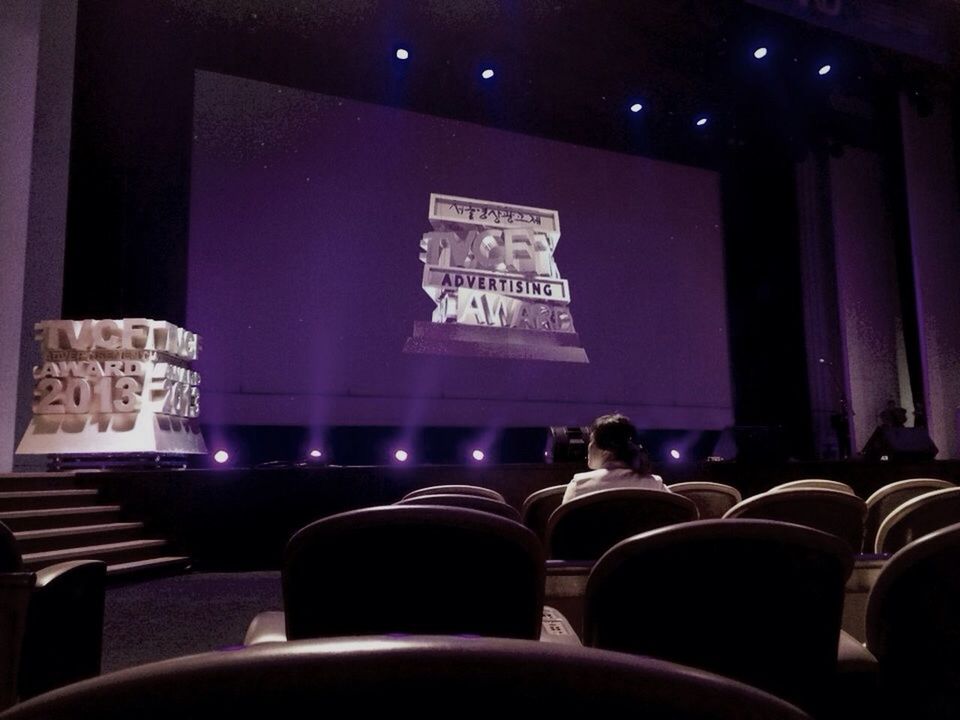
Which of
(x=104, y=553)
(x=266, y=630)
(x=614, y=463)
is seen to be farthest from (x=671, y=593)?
(x=104, y=553)

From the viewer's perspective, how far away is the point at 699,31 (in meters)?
9.73

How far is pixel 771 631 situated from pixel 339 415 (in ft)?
25.9

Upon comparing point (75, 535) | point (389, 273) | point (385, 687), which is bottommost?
point (75, 535)

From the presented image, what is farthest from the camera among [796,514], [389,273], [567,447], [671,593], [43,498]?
[389,273]

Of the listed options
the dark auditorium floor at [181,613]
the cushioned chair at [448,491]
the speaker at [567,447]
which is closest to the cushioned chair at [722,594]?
the cushioned chair at [448,491]

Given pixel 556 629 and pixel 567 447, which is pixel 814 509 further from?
pixel 567 447

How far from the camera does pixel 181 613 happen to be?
4797mm

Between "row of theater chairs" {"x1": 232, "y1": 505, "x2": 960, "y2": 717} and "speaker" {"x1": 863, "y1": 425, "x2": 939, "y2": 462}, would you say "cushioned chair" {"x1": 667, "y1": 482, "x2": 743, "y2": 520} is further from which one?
"speaker" {"x1": 863, "y1": 425, "x2": 939, "y2": 462}

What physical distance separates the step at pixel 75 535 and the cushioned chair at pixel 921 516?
5.28m

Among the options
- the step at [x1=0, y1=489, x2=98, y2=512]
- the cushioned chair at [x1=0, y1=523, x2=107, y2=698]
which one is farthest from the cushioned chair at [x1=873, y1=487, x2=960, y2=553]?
the step at [x1=0, y1=489, x2=98, y2=512]

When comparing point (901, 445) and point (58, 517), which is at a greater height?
point (901, 445)

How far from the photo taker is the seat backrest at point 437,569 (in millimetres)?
1460

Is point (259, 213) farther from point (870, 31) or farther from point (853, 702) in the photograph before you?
point (853, 702)

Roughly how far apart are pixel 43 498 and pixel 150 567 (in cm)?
98
